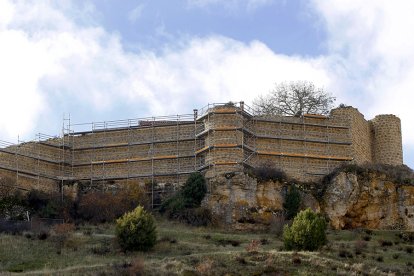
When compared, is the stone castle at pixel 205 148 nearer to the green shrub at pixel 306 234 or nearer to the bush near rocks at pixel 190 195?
the bush near rocks at pixel 190 195

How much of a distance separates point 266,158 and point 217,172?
12.1ft

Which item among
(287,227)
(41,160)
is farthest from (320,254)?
(41,160)

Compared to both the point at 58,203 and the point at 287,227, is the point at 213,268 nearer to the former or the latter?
the point at 287,227

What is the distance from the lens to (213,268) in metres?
38.5

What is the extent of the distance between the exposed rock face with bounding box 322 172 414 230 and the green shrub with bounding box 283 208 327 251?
31.4 feet

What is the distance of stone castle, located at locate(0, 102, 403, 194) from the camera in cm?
5541

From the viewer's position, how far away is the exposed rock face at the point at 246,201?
52531mm

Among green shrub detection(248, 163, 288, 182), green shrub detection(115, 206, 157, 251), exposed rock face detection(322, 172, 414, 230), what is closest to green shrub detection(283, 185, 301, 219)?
green shrub detection(248, 163, 288, 182)

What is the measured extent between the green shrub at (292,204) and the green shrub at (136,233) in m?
11.2

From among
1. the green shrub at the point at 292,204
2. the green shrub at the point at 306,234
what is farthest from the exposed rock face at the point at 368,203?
the green shrub at the point at 306,234

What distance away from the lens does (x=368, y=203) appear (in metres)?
54.8

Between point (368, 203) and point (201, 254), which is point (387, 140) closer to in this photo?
point (368, 203)

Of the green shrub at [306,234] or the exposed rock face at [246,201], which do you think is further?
→ the exposed rock face at [246,201]

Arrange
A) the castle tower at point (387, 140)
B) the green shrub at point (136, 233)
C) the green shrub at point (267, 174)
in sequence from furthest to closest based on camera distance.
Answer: the castle tower at point (387, 140) → the green shrub at point (267, 174) → the green shrub at point (136, 233)
